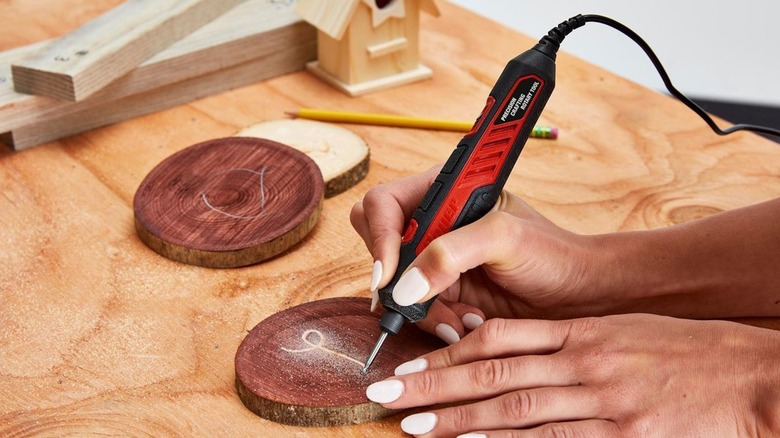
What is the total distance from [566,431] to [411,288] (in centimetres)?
19

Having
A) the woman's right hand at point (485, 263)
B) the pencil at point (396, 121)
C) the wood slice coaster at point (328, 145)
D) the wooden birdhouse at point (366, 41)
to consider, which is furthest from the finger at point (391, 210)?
the wooden birdhouse at point (366, 41)

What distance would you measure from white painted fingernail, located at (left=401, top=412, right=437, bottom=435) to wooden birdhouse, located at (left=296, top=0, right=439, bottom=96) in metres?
0.76

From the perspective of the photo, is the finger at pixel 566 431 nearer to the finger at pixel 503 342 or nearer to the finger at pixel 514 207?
the finger at pixel 503 342

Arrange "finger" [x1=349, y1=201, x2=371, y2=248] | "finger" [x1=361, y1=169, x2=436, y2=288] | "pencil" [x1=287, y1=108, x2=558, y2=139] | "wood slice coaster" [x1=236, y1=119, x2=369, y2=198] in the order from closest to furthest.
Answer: "finger" [x1=361, y1=169, x2=436, y2=288], "finger" [x1=349, y1=201, x2=371, y2=248], "wood slice coaster" [x1=236, y1=119, x2=369, y2=198], "pencil" [x1=287, y1=108, x2=558, y2=139]

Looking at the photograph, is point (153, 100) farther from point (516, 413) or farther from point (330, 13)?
point (516, 413)

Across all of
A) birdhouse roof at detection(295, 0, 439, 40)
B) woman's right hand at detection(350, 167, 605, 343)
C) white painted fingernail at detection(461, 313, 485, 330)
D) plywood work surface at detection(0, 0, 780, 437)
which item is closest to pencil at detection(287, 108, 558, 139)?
plywood work surface at detection(0, 0, 780, 437)

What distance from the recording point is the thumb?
0.85 meters

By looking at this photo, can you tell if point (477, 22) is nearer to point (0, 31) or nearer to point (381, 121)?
point (381, 121)

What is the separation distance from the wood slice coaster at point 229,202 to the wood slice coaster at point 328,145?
0.15ft

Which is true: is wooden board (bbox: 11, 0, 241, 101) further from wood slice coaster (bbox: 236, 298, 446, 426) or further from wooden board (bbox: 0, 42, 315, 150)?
wood slice coaster (bbox: 236, 298, 446, 426)

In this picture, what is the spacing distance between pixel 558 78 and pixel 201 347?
89 centimetres

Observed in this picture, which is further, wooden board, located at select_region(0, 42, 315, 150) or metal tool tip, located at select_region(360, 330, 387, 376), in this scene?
wooden board, located at select_region(0, 42, 315, 150)

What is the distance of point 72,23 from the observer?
1697mm

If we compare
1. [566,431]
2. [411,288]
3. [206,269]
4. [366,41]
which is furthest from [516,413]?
[366,41]
